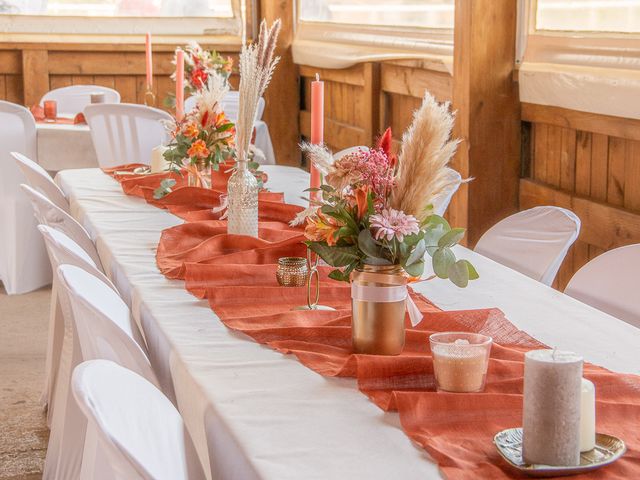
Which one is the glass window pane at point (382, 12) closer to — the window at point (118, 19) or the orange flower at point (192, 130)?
the window at point (118, 19)

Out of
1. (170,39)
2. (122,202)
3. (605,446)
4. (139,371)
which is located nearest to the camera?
(605,446)

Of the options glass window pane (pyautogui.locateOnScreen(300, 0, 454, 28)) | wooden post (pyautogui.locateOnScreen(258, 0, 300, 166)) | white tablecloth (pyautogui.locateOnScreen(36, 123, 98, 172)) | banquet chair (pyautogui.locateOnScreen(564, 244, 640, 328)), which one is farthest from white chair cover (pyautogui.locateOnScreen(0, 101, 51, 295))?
banquet chair (pyautogui.locateOnScreen(564, 244, 640, 328))

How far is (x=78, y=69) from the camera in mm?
6988

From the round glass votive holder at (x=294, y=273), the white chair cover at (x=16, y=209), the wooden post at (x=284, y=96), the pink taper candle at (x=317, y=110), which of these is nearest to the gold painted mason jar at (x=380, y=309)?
the round glass votive holder at (x=294, y=273)

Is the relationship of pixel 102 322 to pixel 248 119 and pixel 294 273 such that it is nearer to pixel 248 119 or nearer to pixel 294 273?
pixel 294 273

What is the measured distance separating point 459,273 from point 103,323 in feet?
2.03

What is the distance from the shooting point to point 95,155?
4988 mm

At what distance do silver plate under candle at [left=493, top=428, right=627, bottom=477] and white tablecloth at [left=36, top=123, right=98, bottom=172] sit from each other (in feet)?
12.8

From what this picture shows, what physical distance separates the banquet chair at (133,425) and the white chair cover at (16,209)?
3498 mm

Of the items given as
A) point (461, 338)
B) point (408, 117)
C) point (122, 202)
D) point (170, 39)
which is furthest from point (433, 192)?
point (170, 39)

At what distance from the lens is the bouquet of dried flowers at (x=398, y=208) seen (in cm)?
163

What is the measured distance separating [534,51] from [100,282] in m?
2.22

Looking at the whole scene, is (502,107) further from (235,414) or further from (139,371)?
(235,414)

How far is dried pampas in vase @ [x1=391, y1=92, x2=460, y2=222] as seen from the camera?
1617 mm
